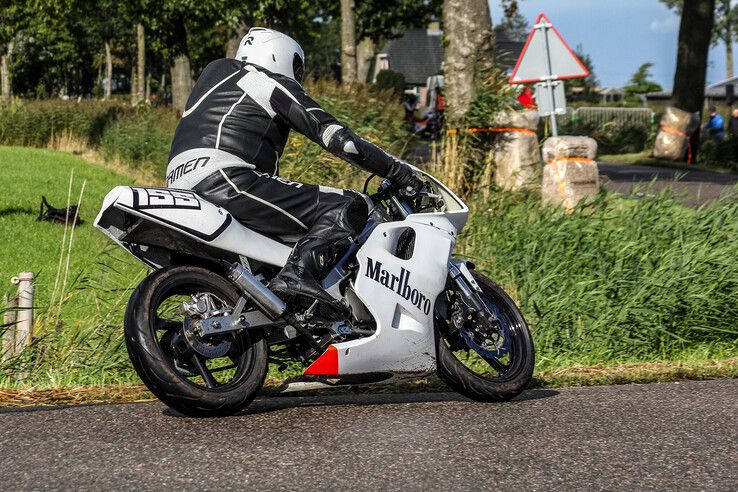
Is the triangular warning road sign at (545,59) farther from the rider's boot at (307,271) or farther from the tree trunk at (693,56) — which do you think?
the tree trunk at (693,56)

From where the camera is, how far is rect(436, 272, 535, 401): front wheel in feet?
18.9

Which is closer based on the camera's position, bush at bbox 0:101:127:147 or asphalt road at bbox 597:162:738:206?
asphalt road at bbox 597:162:738:206

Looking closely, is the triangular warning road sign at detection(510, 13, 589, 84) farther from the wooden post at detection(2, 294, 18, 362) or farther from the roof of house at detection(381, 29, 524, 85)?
the roof of house at detection(381, 29, 524, 85)

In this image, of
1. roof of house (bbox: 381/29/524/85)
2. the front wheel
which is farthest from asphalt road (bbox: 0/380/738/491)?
roof of house (bbox: 381/29/524/85)

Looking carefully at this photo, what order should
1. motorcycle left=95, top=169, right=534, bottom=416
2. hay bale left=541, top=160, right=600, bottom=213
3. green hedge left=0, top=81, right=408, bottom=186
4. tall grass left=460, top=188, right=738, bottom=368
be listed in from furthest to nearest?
hay bale left=541, top=160, right=600, bottom=213
green hedge left=0, top=81, right=408, bottom=186
tall grass left=460, top=188, right=738, bottom=368
motorcycle left=95, top=169, right=534, bottom=416

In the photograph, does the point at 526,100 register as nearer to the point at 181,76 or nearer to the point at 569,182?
the point at 569,182

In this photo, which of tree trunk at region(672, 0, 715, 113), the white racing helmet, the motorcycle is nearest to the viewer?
the motorcycle

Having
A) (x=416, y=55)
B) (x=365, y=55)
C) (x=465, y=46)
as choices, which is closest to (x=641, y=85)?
(x=416, y=55)

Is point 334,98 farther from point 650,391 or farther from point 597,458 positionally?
point 597,458

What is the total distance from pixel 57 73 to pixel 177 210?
86.9 metres

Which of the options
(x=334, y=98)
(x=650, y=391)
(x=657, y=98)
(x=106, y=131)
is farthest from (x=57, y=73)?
(x=650, y=391)

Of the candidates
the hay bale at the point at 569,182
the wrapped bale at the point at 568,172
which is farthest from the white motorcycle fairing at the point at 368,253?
the hay bale at the point at 569,182

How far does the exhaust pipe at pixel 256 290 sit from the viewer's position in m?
5.18

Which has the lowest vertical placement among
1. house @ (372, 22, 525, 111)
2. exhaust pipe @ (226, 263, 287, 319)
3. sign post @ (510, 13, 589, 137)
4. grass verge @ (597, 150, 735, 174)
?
grass verge @ (597, 150, 735, 174)
